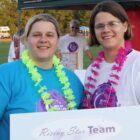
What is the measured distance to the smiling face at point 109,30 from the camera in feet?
8.70

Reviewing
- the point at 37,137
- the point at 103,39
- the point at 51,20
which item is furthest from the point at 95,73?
the point at 37,137

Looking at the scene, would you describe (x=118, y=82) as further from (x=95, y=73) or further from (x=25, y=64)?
(x=25, y=64)

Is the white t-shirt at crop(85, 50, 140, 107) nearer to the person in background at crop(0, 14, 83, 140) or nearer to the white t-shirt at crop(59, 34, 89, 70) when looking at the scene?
the person in background at crop(0, 14, 83, 140)

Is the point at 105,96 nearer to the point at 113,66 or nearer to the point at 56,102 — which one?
the point at 113,66

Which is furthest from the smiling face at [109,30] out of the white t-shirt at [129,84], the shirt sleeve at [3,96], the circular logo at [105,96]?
the shirt sleeve at [3,96]

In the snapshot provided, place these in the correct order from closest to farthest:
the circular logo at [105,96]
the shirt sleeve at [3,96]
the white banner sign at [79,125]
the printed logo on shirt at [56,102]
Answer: the white banner sign at [79,125] → the shirt sleeve at [3,96] → the printed logo on shirt at [56,102] → the circular logo at [105,96]

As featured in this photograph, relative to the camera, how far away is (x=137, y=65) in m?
2.54

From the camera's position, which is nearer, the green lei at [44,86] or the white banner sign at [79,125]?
the white banner sign at [79,125]

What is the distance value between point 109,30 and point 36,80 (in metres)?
0.53

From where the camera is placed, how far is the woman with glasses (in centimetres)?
255

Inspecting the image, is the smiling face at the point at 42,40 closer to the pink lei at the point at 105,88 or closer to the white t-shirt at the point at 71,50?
the pink lei at the point at 105,88

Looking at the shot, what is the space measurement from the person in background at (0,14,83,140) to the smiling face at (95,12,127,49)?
0.88 feet

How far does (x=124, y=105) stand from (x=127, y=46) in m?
0.41

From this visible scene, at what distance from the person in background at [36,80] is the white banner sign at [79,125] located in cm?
19
